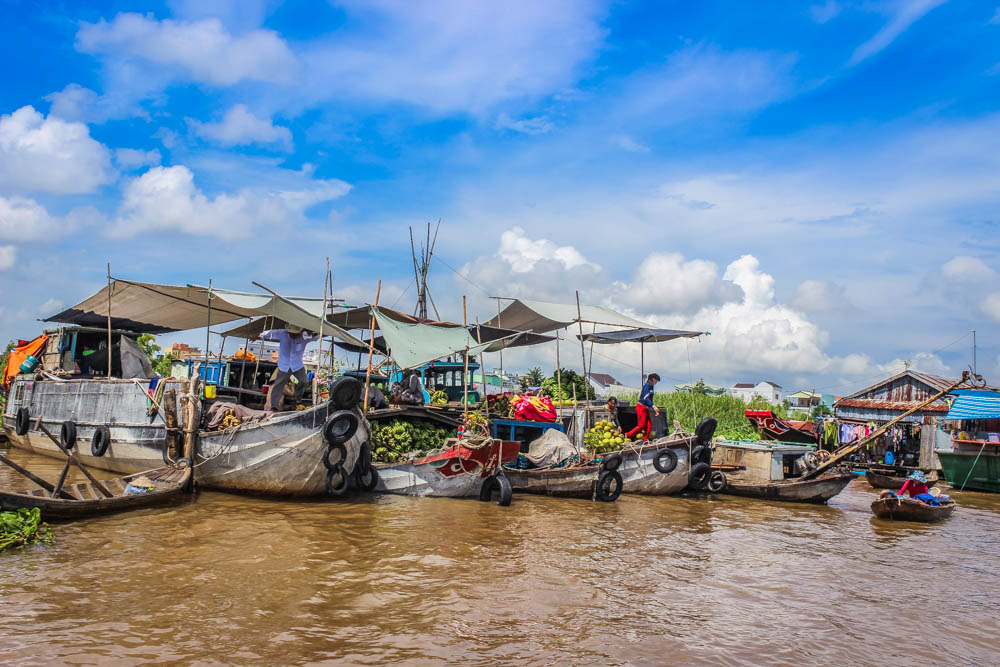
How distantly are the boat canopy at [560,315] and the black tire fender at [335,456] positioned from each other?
6.11m

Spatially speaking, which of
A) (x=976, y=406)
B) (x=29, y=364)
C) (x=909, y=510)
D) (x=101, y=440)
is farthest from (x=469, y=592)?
(x=976, y=406)

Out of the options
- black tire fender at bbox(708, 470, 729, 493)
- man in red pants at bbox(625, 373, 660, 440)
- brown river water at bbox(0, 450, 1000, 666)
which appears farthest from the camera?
black tire fender at bbox(708, 470, 729, 493)

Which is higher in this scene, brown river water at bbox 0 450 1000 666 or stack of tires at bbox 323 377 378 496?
stack of tires at bbox 323 377 378 496

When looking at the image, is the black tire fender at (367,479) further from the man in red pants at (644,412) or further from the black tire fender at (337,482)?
the man in red pants at (644,412)

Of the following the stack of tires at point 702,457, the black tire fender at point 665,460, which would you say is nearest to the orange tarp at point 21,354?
the black tire fender at point 665,460

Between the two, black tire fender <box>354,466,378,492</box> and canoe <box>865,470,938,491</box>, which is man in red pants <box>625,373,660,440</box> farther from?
canoe <box>865,470,938,491</box>

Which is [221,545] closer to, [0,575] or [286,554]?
[286,554]

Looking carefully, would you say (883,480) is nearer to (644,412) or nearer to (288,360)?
(644,412)

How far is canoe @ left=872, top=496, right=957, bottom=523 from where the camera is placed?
11.5 m

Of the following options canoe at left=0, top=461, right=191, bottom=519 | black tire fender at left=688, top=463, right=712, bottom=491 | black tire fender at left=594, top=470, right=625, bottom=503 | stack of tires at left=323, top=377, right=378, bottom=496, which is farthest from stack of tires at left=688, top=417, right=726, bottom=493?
canoe at left=0, top=461, right=191, bottom=519

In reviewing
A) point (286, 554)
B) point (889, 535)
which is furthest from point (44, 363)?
point (889, 535)

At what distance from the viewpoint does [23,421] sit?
15258 mm

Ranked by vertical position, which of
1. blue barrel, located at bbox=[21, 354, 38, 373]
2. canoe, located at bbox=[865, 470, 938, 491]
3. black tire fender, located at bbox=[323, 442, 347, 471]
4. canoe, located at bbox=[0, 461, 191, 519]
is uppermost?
blue barrel, located at bbox=[21, 354, 38, 373]

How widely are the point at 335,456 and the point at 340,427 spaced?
0.53 m
